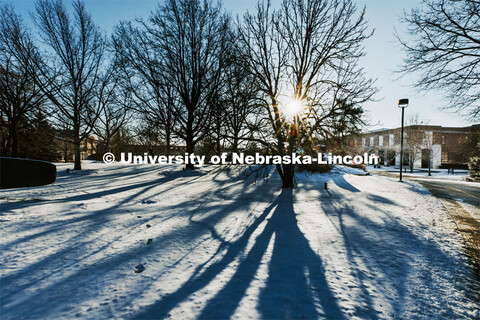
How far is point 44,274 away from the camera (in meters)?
3.05

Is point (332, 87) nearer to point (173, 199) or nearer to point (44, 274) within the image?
point (173, 199)

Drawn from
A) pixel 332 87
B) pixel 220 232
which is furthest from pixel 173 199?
pixel 332 87

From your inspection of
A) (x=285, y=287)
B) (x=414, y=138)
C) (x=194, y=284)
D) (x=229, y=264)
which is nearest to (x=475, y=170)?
(x=414, y=138)

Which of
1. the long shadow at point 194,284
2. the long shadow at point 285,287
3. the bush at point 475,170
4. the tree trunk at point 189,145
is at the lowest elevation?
the long shadow at point 285,287

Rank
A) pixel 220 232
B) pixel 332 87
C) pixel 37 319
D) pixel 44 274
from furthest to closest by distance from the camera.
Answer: pixel 332 87
pixel 220 232
pixel 44 274
pixel 37 319

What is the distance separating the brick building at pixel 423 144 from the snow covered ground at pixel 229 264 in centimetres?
2905

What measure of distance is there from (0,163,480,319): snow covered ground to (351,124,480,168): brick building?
95.3 ft

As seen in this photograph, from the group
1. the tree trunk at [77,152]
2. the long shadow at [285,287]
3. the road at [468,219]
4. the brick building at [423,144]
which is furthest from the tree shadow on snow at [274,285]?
the brick building at [423,144]

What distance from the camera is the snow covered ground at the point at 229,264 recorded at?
2586 millimetres

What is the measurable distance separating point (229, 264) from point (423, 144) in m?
41.4

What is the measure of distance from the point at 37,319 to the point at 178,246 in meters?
2.17

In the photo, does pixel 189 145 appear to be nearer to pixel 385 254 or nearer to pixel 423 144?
pixel 385 254

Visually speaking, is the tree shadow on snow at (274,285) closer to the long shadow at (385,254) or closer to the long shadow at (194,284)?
the long shadow at (194,284)

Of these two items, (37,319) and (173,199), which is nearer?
(37,319)
